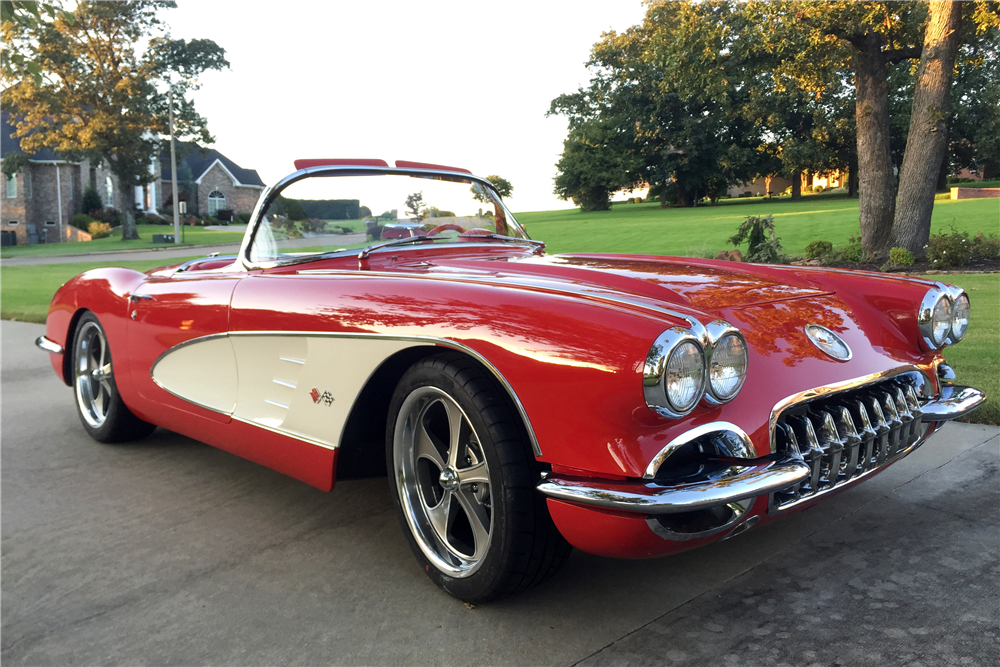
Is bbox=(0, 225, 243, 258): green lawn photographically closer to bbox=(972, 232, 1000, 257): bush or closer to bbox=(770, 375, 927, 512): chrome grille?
bbox=(972, 232, 1000, 257): bush

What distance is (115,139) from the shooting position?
3675cm

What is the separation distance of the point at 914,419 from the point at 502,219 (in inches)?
79.8

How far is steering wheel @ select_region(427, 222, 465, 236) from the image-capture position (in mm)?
3433

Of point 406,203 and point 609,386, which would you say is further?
point 406,203

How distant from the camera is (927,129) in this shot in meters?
12.0

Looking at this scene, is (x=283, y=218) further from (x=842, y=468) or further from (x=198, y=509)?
(x=842, y=468)

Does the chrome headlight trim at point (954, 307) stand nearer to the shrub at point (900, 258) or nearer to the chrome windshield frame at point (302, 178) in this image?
the chrome windshield frame at point (302, 178)

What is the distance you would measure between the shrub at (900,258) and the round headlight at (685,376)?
11042 millimetres

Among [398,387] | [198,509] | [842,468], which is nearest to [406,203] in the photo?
[398,387]

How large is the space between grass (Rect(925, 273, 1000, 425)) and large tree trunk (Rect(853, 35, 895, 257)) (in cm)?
488

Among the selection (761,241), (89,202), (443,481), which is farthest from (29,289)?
(89,202)

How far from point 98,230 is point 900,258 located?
40.5 metres

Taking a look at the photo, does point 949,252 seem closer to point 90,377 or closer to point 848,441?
point 848,441

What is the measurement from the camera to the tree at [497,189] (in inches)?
149
